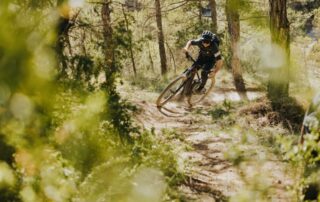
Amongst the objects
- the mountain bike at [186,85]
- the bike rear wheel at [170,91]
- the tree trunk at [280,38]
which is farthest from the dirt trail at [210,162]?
the tree trunk at [280,38]

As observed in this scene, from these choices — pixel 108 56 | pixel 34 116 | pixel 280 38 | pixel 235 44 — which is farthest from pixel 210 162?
pixel 235 44

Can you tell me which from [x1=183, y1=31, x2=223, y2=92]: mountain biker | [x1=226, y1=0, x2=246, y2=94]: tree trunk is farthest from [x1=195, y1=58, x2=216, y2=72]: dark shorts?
[x1=226, y1=0, x2=246, y2=94]: tree trunk

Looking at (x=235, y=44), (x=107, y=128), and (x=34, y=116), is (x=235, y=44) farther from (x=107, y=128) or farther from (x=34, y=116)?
(x=34, y=116)

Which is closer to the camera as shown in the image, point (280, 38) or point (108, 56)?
point (108, 56)

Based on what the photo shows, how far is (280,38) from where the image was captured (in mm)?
10305

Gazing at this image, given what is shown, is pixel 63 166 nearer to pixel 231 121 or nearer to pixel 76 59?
pixel 76 59

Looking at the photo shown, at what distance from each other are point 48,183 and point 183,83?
27.4ft

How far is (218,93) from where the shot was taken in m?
15.4

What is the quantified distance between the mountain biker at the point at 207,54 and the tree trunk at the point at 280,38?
2100mm

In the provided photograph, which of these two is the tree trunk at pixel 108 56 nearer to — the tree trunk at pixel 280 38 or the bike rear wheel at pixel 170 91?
the bike rear wheel at pixel 170 91

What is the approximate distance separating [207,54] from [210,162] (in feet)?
9.23

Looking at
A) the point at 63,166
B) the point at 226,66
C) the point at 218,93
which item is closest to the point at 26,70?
the point at 63,166

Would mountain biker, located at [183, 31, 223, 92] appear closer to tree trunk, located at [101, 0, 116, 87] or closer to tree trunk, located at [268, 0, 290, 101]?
tree trunk, located at [101, 0, 116, 87]

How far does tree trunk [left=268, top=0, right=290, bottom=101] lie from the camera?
33.5ft
